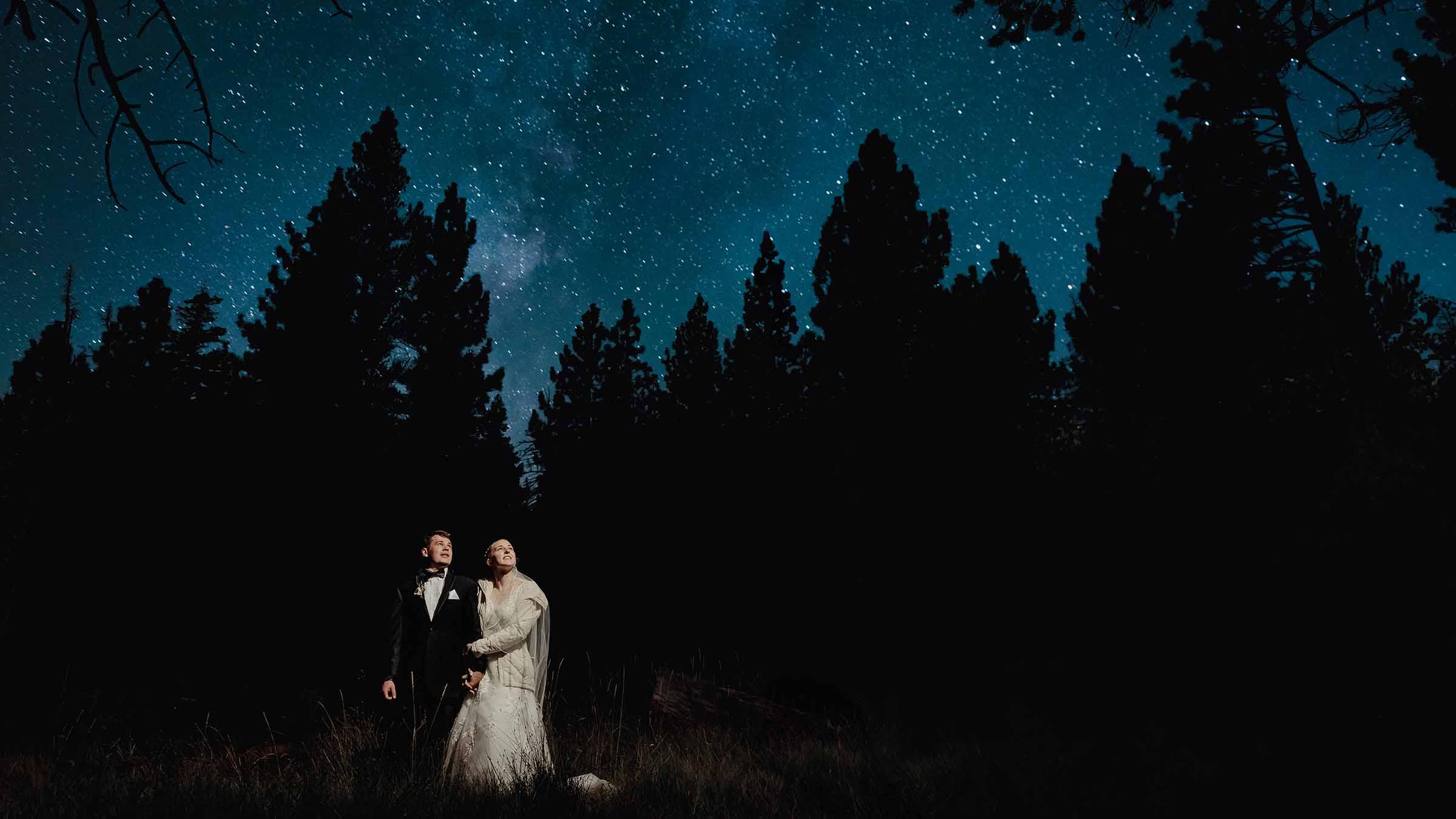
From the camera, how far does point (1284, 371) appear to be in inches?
643

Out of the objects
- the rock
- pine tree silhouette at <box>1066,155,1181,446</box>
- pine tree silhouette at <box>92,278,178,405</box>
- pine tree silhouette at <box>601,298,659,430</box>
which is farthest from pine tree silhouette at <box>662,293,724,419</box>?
the rock

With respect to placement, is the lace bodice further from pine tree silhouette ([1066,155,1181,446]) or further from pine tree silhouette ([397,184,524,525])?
pine tree silhouette ([1066,155,1181,446])

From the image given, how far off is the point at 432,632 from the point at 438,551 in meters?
0.60

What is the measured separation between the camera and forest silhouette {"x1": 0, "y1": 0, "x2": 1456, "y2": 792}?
10250mm

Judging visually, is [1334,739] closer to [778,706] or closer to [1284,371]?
[778,706]

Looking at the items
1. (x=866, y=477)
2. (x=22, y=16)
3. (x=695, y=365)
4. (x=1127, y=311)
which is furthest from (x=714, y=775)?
(x=695, y=365)

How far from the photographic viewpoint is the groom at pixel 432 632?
5.40 metres

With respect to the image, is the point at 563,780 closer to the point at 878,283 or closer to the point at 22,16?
the point at 22,16

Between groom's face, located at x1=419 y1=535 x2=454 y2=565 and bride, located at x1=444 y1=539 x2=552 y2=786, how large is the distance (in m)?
0.46

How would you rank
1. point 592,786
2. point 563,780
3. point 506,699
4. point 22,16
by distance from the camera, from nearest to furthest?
point 22,16 < point 563,780 < point 592,786 < point 506,699

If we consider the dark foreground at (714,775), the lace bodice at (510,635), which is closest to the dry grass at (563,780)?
the dark foreground at (714,775)

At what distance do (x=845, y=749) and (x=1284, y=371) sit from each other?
15.6m

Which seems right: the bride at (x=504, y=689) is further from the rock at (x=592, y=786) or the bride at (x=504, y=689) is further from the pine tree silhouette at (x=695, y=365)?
the pine tree silhouette at (x=695, y=365)

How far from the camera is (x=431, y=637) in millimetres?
5527
